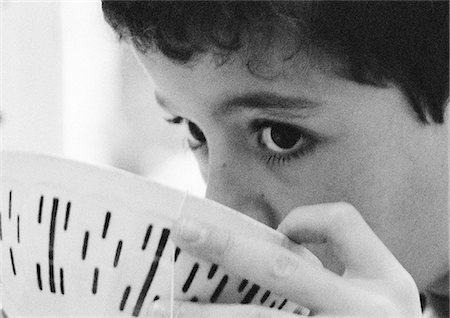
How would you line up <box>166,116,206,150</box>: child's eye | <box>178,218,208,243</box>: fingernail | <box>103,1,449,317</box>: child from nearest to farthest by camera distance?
<box>178,218,208,243</box>: fingernail → <box>103,1,449,317</box>: child → <box>166,116,206,150</box>: child's eye

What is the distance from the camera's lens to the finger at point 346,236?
1.39 ft

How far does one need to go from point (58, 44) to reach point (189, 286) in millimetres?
891

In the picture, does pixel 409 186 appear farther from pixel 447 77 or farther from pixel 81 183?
pixel 81 183

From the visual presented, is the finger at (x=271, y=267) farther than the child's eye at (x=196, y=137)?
No

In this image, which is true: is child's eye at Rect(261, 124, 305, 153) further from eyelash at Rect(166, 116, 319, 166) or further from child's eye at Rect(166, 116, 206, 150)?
child's eye at Rect(166, 116, 206, 150)

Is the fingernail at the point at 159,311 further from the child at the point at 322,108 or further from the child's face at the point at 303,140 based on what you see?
the child's face at the point at 303,140

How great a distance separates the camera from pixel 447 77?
56cm

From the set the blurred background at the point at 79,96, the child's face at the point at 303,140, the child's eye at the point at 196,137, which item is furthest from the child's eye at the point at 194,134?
the blurred background at the point at 79,96

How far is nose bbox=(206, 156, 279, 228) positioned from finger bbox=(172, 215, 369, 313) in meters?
0.18

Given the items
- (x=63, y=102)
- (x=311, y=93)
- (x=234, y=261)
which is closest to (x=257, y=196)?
(x=311, y=93)

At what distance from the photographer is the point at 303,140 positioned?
0.57 meters

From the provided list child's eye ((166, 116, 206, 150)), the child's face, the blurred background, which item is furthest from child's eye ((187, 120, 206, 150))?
the blurred background

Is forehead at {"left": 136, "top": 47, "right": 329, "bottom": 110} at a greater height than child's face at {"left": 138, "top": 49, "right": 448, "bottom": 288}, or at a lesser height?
greater

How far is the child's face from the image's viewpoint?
53 cm
